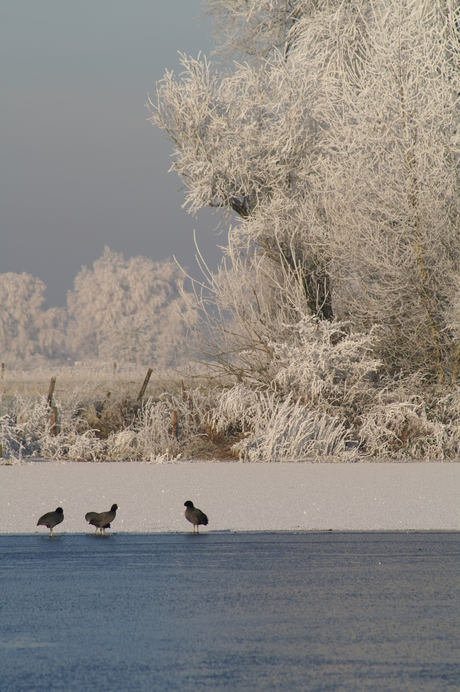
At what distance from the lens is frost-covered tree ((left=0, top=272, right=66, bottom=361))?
7044 cm

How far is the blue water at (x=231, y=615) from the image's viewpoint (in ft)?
12.3

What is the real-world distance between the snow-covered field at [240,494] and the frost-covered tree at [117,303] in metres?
51.7

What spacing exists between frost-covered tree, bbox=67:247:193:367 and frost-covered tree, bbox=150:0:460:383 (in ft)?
158

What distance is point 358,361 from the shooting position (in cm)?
1413

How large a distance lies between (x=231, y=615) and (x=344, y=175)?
11147 mm

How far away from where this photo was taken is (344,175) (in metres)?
14.5

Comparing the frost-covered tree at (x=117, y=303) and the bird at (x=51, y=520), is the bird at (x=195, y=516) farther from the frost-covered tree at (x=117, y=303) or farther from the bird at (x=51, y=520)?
the frost-covered tree at (x=117, y=303)

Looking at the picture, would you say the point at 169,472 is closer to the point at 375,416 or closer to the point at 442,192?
the point at 375,416

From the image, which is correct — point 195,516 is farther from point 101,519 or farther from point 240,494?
point 240,494

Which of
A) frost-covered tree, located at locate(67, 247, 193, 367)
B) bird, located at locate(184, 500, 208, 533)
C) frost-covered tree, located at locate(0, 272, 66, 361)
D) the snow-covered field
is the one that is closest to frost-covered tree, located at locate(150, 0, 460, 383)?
the snow-covered field

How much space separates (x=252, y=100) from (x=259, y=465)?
746 centimetres

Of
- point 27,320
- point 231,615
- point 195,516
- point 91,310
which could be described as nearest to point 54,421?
point 195,516

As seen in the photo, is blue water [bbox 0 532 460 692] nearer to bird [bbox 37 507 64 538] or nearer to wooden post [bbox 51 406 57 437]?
bird [bbox 37 507 64 538]

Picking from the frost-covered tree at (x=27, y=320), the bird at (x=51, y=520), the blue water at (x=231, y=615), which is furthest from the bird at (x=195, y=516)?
the frost-covered tree at (x=27, y=320)
